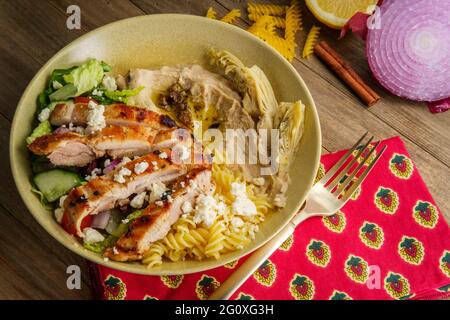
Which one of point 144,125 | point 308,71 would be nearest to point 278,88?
point 308,71

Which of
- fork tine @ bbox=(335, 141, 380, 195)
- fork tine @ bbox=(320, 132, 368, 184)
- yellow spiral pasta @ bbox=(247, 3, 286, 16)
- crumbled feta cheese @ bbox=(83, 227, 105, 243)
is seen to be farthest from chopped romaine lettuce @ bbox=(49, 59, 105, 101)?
fork tine @ bbox=(335, 141, 380, 195)

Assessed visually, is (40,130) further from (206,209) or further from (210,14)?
(210,14)

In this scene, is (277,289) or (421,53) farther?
(421,53)

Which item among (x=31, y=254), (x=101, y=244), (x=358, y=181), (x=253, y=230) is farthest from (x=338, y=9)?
(x=31, y=254)

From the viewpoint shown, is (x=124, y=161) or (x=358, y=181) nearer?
(x=124, y=161)

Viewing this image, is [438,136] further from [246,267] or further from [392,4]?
[246,267]

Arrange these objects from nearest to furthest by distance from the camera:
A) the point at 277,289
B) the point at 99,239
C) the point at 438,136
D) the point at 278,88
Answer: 1. the point at 99,239
2. the point at 277,289
3. the point at 278,88
4. the point at 438,136

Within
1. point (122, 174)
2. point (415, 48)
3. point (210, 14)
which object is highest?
point (415, 48)

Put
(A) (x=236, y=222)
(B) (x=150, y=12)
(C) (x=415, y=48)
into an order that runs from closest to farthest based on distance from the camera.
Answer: (A) (x=236, y=222) → (C) (x=415, y=48) → (B) (x=150, y=12)
